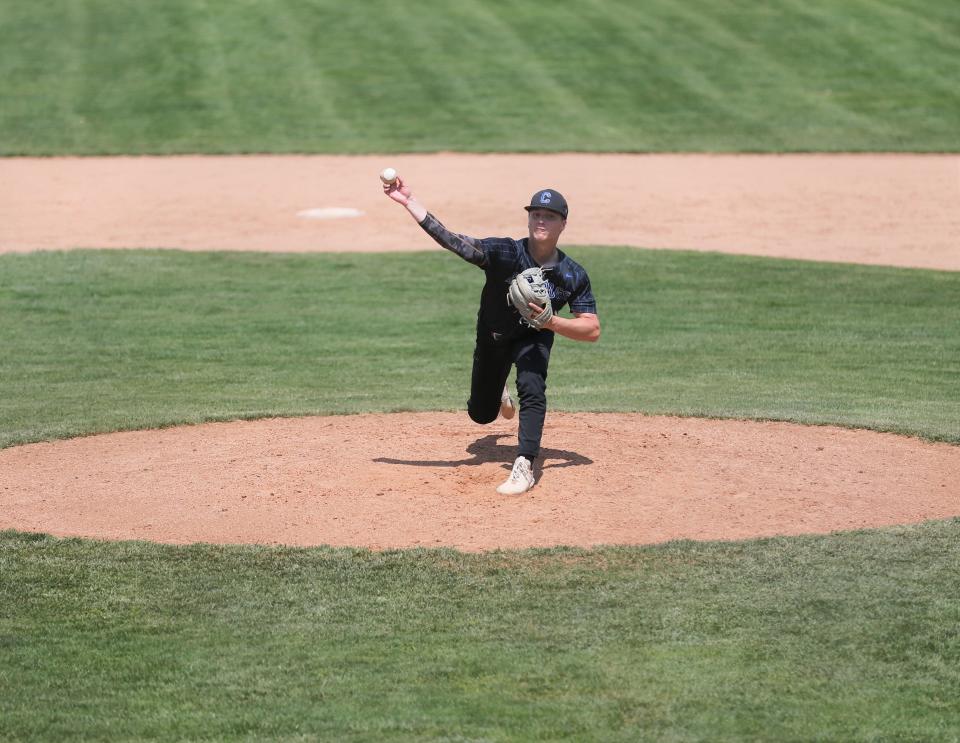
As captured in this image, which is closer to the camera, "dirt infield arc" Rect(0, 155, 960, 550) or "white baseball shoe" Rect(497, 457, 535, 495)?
"dirt infield arc" Rect(0, 155, 960, 550)

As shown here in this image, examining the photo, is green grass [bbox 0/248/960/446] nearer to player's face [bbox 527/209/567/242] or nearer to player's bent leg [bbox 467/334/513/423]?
player's bent leg [bbox 467/334/513/423]

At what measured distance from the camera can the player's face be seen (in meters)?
9.12

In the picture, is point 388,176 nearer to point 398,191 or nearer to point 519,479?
point 398,191

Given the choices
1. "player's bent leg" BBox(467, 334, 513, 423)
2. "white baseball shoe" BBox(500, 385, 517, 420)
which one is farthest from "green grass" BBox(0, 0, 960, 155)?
"player's bent leg" BBox(467, 334, 513, 423)

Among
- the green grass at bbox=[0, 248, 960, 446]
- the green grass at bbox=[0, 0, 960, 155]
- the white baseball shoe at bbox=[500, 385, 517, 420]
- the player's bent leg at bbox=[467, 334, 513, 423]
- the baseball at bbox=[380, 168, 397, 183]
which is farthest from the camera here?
the green grass at bbox=[0, 0, 960, 155]

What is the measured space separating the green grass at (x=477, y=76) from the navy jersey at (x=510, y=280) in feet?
66.6

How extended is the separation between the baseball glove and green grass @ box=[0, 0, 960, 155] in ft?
68.4

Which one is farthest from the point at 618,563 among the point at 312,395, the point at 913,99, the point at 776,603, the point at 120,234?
the point at 913,99

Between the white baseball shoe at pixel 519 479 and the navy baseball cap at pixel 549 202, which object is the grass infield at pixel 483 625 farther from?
the navy baseball cap at pixel 549 202

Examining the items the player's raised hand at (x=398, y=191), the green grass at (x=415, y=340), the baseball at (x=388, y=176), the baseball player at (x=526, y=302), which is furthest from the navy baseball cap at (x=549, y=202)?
the green grass at (x=415, y=340)

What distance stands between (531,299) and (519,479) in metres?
1.18

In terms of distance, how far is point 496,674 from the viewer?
6359mm

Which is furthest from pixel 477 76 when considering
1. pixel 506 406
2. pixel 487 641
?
pixel 487 641

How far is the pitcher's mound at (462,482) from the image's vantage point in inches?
340
